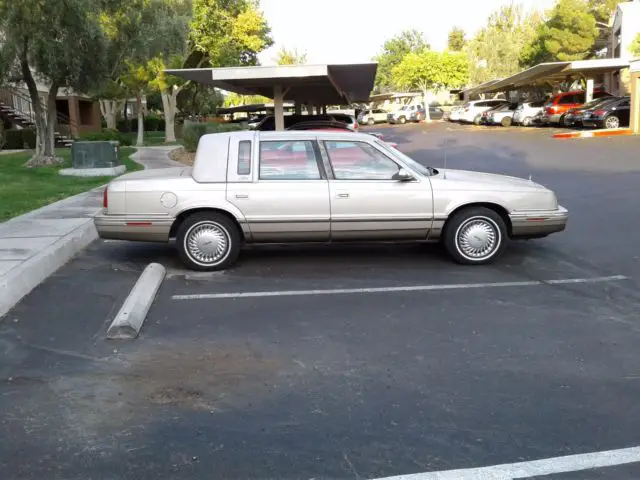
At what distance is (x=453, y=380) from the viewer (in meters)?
4.38

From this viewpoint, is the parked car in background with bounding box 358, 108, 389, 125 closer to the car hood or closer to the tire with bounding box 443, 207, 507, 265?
the car hood

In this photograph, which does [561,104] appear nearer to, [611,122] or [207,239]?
[611,122]

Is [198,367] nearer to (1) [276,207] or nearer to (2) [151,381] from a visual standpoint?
(2) [151,381]

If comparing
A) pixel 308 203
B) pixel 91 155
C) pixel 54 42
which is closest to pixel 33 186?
pixel 91 155

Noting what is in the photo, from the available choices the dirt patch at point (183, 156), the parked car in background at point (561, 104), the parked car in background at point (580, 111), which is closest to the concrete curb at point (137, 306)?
the dirt patch at point (183, 156)

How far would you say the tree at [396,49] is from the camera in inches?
3787

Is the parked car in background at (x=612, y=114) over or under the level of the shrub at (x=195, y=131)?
over

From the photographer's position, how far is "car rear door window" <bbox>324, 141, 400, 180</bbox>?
7.39 metres

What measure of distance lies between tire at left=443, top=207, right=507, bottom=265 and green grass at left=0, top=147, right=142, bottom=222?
6.64 m

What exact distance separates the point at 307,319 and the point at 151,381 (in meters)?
1.62

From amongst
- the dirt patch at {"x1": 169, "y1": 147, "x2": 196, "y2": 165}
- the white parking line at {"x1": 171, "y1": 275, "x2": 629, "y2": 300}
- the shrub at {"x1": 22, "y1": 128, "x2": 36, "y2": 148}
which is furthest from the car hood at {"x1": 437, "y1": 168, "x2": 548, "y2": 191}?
the shrub at {"x1": 22, "y1": 128, "x2": 36, "y2": 148}

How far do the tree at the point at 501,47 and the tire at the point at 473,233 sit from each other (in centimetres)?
5972

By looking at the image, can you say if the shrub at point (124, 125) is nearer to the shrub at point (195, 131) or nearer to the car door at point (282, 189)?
the shrub at point (195, 131)

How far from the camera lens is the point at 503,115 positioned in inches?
1684
